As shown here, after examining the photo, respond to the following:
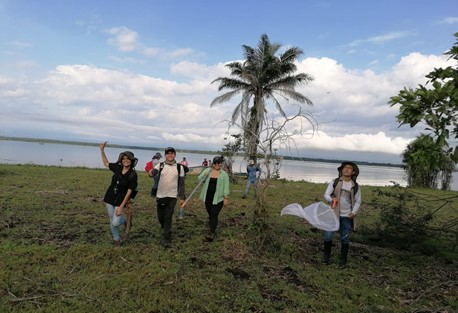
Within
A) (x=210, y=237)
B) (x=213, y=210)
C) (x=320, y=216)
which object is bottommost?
(x=210, y=237)

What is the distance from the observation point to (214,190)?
7.02 m

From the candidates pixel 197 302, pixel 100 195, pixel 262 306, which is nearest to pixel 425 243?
pixel 262 306

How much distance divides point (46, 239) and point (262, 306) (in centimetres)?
432

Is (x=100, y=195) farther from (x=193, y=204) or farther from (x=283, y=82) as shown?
(x=283, y=82)

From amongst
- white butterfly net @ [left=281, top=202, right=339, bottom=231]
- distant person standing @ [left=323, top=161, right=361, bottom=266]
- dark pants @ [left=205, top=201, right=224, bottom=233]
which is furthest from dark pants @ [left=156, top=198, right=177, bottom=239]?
distant person standing @ [left=323, top=161, right=361, bottom=266]

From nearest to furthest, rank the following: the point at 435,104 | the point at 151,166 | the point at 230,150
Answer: the point at 435,104, the point at 151,166, the point at 230,150

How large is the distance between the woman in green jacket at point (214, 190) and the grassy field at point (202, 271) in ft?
1.74

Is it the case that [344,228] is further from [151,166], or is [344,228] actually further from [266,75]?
[266,75]

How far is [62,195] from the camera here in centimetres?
1201

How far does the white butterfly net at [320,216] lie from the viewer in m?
6.09

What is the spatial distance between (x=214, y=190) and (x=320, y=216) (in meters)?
2.06

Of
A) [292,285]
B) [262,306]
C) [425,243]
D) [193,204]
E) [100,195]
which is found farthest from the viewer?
[100,195]

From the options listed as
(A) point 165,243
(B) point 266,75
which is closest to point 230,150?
(B) point 266,75

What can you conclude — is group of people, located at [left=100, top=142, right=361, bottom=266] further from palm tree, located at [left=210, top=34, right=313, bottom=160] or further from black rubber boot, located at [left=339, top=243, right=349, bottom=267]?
palm tree, located at [left=210, top=34, right=313, bottom=160]
